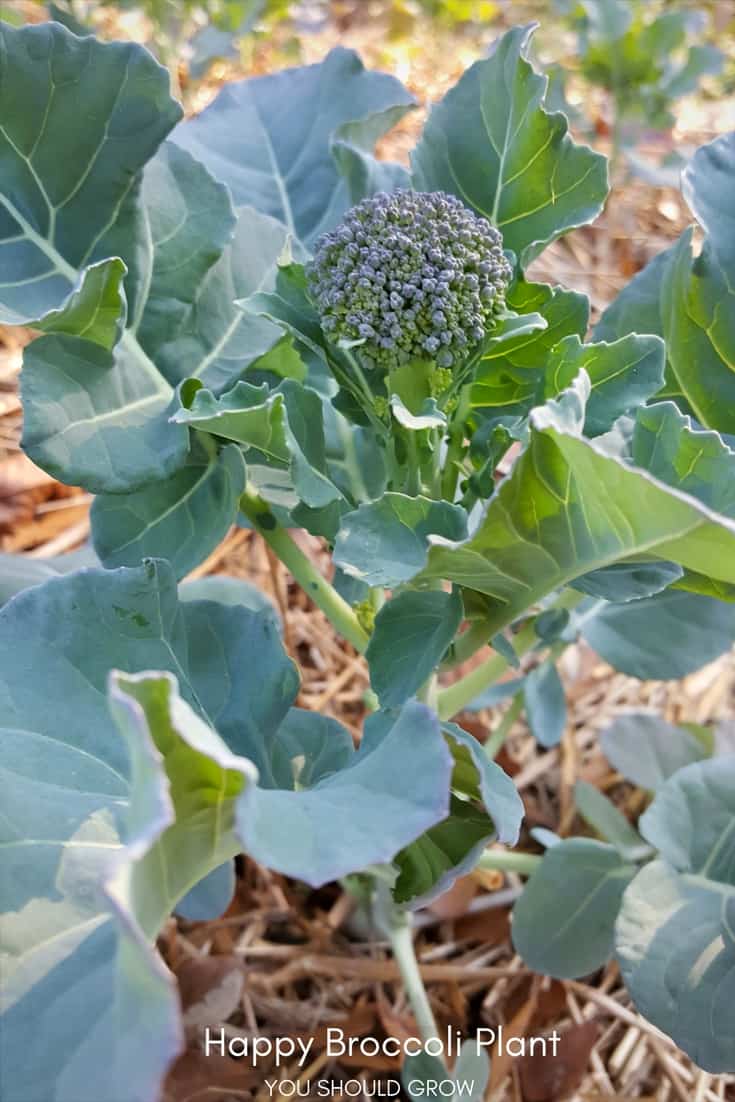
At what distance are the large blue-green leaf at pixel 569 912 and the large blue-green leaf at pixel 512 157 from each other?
598 millimetres

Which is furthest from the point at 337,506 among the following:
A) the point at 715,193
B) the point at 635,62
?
the point at 635,62

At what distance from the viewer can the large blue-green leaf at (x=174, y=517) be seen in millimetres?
814

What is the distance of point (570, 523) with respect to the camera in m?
0.61

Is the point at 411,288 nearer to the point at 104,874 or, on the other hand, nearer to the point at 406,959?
the point at 104,874

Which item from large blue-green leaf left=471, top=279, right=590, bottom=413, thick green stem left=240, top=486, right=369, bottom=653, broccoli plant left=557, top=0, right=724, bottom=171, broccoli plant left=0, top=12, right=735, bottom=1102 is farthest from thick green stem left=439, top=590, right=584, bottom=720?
broccoli plant left=557, top=0, right=724, bottom=171

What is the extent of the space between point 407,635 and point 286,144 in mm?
633

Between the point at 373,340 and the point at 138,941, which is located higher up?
the point at 373,340

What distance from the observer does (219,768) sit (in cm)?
49

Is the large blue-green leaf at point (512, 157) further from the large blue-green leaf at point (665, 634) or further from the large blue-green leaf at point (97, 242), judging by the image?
the large blue-green leaf at point (665, 634)

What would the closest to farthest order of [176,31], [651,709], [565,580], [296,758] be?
[565,580] < [296,758] < [651,709] < [176,31]

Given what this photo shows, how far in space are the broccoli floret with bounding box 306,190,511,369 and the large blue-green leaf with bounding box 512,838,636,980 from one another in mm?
555

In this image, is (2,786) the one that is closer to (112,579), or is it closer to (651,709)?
(112,579)

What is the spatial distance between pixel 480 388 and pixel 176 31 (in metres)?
2.11

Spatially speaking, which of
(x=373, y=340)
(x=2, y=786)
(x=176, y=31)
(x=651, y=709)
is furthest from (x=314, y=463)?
(x=176, y=31)
